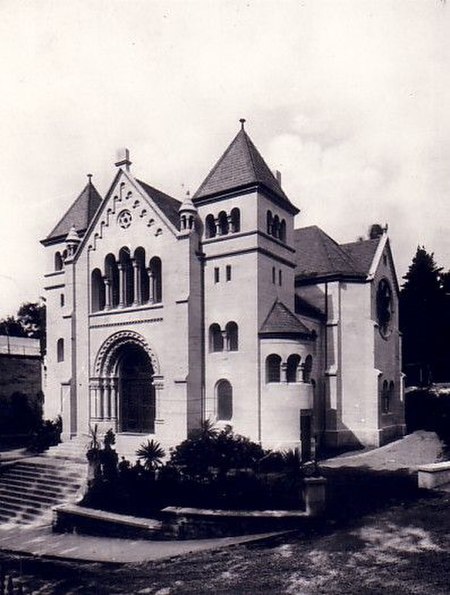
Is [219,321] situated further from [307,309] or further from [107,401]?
[107,401]

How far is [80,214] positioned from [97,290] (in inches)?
306

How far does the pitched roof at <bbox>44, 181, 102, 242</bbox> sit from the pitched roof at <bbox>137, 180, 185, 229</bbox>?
663 centimetres

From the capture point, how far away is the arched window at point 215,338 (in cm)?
2867

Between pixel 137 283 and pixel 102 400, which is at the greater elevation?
pixel 137 283

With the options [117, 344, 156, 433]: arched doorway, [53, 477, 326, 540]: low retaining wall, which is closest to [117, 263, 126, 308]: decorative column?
[117, 344, 156, 433]: arched doorway

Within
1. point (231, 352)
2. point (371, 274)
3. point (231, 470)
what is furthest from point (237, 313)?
point (371, 274)

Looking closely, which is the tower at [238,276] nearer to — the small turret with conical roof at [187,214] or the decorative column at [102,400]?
the small turret with conical roof at [187,214]

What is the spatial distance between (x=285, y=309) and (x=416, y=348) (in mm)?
26110

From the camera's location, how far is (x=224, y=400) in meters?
28.2

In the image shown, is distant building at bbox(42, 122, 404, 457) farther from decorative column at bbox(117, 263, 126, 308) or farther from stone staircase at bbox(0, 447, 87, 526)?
stone staircase at bbox(0, 447, 87, 526)

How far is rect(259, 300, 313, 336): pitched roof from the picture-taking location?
26.8 m

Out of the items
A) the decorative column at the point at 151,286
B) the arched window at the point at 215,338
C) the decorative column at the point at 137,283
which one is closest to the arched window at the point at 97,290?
the decorative column at the point at 137,283

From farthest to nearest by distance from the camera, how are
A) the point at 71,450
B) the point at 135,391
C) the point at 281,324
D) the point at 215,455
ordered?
the point at 135,391 < the point at 71,450 < the point at 281,324 < the point at 215,455

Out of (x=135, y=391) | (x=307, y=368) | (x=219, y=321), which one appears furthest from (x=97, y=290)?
(x=307, y=368)
